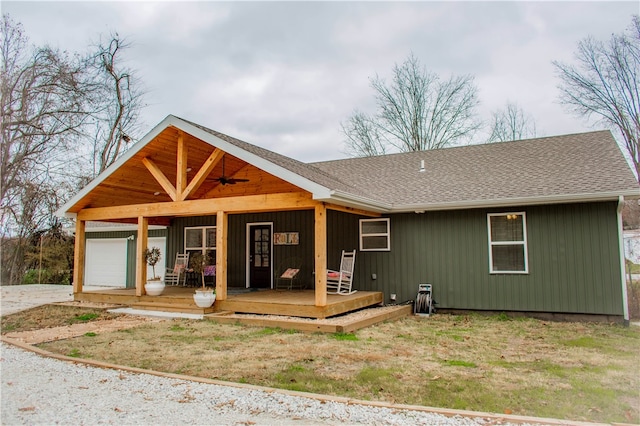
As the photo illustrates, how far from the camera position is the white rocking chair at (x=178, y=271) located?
12309mm

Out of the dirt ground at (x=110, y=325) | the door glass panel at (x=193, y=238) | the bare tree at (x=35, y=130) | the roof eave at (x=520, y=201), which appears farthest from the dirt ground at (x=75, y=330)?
the bare tree at (x=35, y=130)

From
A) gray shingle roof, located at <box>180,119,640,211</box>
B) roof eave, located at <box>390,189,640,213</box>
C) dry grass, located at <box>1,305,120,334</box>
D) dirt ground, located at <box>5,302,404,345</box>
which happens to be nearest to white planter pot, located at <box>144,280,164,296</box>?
dirt ground, located at <box>5,302,404,345</box>

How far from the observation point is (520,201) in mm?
8125

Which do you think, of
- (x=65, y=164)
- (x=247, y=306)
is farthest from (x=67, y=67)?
(x=247, y=306)

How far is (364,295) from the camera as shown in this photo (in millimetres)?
8867

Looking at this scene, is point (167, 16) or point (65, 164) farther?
point (65, 164)

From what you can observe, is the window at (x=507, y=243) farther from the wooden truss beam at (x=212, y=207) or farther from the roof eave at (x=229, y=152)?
the roof eave at (x=229, y=152)

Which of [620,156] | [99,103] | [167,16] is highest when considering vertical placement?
[99,103]

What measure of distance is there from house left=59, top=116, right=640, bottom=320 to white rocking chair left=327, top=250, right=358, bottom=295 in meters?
0.42

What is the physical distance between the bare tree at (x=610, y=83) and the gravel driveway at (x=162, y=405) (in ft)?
59.1

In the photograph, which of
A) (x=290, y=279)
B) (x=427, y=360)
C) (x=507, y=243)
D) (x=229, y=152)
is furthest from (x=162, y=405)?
(x=507, y=243)

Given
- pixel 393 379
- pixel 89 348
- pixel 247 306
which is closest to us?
pixel 393 379

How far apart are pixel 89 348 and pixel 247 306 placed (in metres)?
2.85

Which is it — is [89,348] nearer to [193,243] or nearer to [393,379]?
[393,379]
